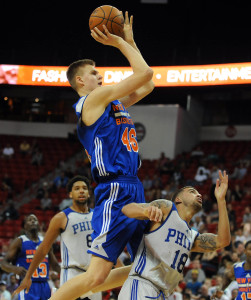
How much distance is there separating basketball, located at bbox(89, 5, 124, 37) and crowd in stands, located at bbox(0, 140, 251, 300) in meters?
6.50

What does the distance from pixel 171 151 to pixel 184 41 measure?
14.8 feet

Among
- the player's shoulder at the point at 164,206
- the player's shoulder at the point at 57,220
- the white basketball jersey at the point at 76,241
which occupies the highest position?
the player's shoulder at the point at 164,206

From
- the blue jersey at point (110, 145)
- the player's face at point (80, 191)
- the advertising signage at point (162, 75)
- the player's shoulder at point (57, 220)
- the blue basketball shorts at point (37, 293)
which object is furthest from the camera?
the advertising signage at point (162, 75)

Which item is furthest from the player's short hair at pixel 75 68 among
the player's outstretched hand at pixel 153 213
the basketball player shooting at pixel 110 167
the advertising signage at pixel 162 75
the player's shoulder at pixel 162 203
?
the advertising signage at pixel 162 75

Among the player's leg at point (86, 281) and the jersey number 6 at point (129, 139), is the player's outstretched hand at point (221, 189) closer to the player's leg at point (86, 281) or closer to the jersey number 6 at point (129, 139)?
the jersey number 6 at point (129, 139)

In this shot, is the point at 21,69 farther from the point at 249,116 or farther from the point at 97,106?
the point at 97,106

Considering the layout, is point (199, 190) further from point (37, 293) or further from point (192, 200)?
point (192, 200)

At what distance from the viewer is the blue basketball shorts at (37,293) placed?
7398 millimetres

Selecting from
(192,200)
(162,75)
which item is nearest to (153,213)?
(192,200)

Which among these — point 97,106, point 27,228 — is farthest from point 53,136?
point 97,106

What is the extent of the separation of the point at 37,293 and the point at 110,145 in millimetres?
3510

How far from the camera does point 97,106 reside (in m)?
4.70

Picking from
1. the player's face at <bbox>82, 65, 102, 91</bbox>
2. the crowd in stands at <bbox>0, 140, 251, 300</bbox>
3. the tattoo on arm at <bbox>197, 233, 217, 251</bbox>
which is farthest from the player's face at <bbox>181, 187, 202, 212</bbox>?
the crowd in stands at <bbox>0, 140, 251, 300</bbox>

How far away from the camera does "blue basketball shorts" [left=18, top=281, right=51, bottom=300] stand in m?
7.40
